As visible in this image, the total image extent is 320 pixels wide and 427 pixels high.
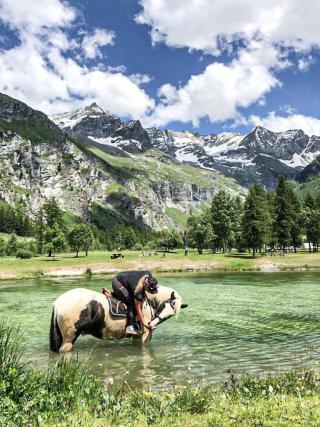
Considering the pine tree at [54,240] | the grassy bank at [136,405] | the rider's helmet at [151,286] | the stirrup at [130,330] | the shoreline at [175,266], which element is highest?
the pine tree at [54,240]

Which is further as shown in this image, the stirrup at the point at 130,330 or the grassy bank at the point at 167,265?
the grassy bank at the point at 167,265

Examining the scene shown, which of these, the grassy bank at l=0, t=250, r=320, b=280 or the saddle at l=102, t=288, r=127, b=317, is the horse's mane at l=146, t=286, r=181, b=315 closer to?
the saddle at l=102, t=288, r=127, b=317

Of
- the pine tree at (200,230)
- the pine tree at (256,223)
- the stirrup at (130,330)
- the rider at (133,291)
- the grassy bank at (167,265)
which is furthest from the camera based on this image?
the pine tree at (200,230)

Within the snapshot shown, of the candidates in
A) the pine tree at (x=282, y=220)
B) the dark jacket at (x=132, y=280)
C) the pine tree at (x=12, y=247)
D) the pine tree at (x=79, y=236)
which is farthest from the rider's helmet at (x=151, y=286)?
the pine tree at (x=12, y=247)

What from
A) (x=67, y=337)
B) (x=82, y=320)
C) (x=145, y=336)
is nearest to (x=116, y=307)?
(x=82, y=320)

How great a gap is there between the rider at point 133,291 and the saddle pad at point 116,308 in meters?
0.19

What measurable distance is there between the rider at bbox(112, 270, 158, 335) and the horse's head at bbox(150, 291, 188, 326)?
0.54m

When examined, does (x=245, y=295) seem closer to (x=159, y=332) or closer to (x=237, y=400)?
(x=159, y=332)

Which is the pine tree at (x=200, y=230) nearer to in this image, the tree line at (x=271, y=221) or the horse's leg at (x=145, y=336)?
the tree line at (x=271, y=221)

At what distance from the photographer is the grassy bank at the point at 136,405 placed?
834 cm

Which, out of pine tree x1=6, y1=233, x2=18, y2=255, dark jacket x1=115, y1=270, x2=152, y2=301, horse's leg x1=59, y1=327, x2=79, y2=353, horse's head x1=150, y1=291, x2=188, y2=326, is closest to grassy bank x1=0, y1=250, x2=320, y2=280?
horse's head x1=150, y1=291, x2=188, y2=326

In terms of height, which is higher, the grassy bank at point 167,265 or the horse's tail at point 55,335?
the horse's tail at point 55,335

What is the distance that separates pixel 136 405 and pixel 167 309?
959 centimetres

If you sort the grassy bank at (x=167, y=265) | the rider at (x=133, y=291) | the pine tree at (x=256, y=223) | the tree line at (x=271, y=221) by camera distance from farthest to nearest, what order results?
the tree line at (x=271, y=221)
the pine tree at (x=256, y=223)
the grassy bank at (x=167, y=265)
the rider at (x=133, y=291)
